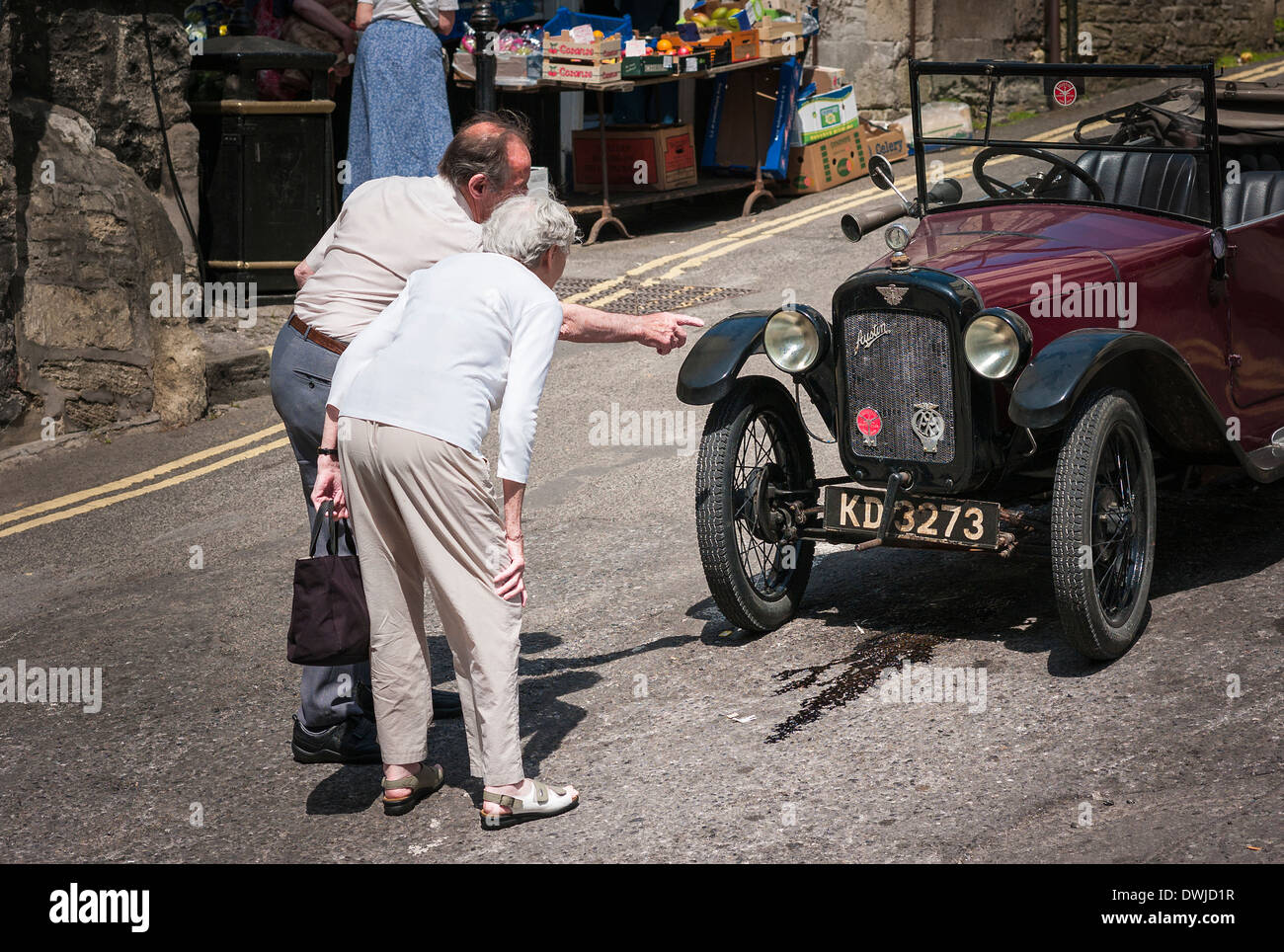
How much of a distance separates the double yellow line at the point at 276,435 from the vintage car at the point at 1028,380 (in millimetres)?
983

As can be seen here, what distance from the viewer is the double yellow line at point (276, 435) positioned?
763cm

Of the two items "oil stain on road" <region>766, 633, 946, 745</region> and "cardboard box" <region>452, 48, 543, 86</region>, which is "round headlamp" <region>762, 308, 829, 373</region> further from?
"cardboard box" <region>452, 48, 543, 86</region>

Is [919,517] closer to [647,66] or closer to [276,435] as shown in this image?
[276,435]

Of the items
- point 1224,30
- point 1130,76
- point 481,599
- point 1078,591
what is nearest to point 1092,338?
point 1078,591

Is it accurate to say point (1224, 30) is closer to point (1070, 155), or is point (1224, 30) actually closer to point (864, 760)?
point (1070, 155)

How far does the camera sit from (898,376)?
526cm

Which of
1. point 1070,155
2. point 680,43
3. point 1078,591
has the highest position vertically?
point 680,43

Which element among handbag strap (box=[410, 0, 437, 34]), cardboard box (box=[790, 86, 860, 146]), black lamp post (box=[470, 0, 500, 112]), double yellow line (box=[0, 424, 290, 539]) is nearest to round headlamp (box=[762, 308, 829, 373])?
double yellow line (box=[0, 424, 290, 539])

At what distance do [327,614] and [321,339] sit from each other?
93 centimetres

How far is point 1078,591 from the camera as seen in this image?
15.6 ft

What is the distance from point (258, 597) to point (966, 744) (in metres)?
3.16

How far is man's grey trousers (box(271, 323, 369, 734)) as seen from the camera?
15.1 feet

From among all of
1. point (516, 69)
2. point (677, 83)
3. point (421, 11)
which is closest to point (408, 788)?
point (421, 11)

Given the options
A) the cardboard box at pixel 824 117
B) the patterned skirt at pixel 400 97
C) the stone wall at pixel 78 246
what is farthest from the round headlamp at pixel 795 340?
the cardboard box at pixel 824 117
